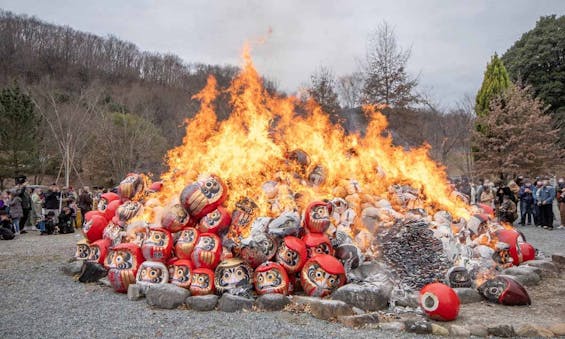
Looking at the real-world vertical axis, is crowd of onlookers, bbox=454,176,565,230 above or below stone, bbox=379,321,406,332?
above

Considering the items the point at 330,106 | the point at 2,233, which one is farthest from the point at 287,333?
the point at 330,106

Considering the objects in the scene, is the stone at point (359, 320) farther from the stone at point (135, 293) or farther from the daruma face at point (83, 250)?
the daruma face at point (83, 250)

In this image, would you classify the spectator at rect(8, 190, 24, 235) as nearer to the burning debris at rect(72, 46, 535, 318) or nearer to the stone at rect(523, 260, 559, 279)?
the burning debris at rect(72, 46, 535, 318)

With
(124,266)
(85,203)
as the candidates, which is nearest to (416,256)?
(124,266)

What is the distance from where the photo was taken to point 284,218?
304 inches

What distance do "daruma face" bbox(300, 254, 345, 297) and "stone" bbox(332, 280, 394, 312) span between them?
330mm

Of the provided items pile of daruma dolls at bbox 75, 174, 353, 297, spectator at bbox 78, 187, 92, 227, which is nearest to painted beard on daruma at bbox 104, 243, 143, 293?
pile of daruma dolls at bbox 75, 174, 353, 297

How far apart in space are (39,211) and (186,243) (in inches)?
569

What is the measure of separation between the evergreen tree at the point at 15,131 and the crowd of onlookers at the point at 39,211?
7.59 metres

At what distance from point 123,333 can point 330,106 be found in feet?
56.6

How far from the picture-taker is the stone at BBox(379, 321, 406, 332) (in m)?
5.70

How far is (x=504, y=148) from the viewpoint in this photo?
22750 millimetres

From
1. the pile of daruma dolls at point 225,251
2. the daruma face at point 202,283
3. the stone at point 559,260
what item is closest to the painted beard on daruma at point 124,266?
the pile of daruma dolls at point 225,251

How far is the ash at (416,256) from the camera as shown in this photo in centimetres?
759
